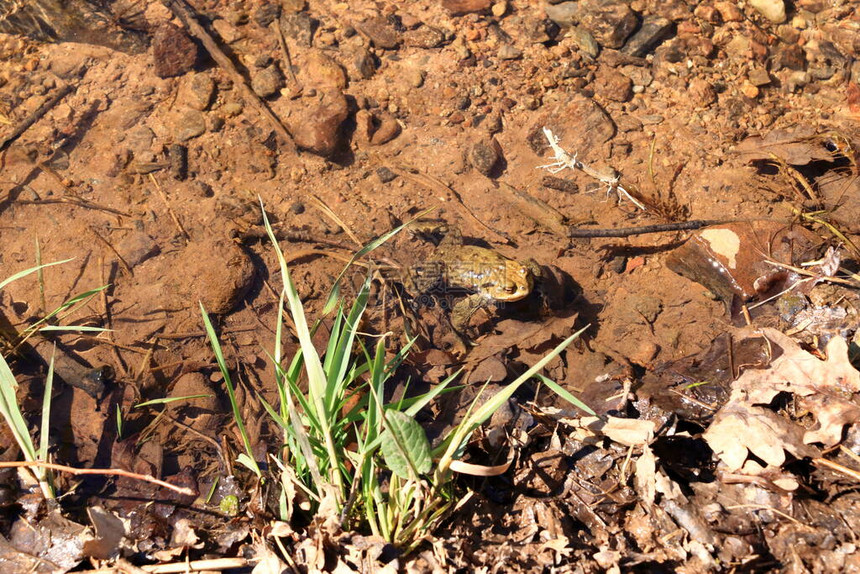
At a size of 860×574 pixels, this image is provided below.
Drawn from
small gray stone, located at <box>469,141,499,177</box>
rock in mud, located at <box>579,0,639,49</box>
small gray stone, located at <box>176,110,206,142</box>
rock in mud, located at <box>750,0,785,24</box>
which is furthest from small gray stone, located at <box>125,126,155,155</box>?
rock in mud, located at <box>750,0,785,24</box>

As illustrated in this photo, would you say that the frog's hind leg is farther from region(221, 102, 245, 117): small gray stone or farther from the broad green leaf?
region(221, 102, 245, 117): small gray stone

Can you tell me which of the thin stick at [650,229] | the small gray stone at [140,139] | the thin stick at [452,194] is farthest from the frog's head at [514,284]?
the small gray stone at [140,139]

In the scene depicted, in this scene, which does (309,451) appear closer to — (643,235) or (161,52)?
(643,235)

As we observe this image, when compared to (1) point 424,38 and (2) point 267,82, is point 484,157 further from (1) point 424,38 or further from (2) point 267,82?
(2) point 267,82

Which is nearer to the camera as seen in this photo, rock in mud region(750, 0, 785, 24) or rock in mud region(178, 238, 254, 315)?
rock in mud region(178, 238, 254, 315)

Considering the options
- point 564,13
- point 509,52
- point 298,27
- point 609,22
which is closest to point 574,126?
point 509,52

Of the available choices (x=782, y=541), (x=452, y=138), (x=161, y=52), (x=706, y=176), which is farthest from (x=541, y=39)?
(x=782, y=541)
